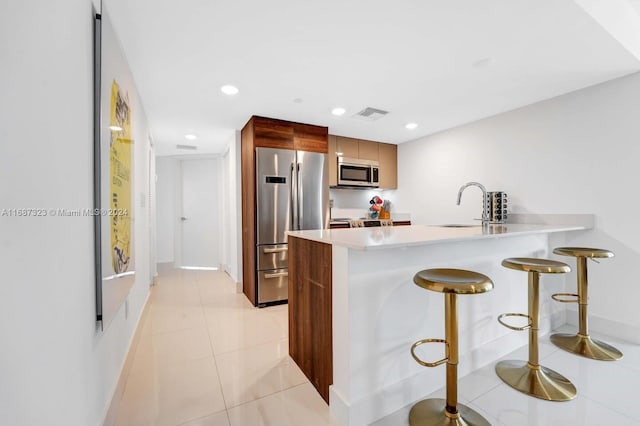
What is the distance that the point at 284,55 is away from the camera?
6.62ft

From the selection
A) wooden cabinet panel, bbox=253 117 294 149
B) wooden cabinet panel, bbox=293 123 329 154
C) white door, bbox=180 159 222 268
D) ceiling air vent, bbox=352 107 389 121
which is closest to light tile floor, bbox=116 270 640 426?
wooden cabinet panel, bbox=253 117 294 149

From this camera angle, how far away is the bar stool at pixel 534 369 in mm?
1688

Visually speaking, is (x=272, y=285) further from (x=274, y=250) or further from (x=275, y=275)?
(x=274, y=250)

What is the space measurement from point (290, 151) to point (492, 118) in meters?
2.50

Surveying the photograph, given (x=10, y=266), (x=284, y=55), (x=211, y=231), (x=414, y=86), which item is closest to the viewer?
(x=10, y=266)

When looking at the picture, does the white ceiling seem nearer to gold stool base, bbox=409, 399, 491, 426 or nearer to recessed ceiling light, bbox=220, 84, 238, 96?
recessed ceiling light, bbox=220, 84, 238, 96

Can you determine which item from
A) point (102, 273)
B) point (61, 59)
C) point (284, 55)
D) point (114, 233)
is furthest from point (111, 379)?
point (284, 55)

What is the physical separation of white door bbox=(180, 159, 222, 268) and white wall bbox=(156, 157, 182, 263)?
0.15 metres

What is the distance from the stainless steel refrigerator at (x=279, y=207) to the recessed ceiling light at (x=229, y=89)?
2.47 ft

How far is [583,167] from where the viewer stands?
8.72ft

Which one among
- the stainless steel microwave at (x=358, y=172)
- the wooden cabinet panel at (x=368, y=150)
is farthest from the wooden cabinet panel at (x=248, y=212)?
the wooden cabinet panel at (x=368, y=150)

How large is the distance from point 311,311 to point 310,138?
8.00ft

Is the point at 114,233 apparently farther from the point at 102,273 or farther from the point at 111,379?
the point at 111,379

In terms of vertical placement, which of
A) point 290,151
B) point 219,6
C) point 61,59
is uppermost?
point 219,6
